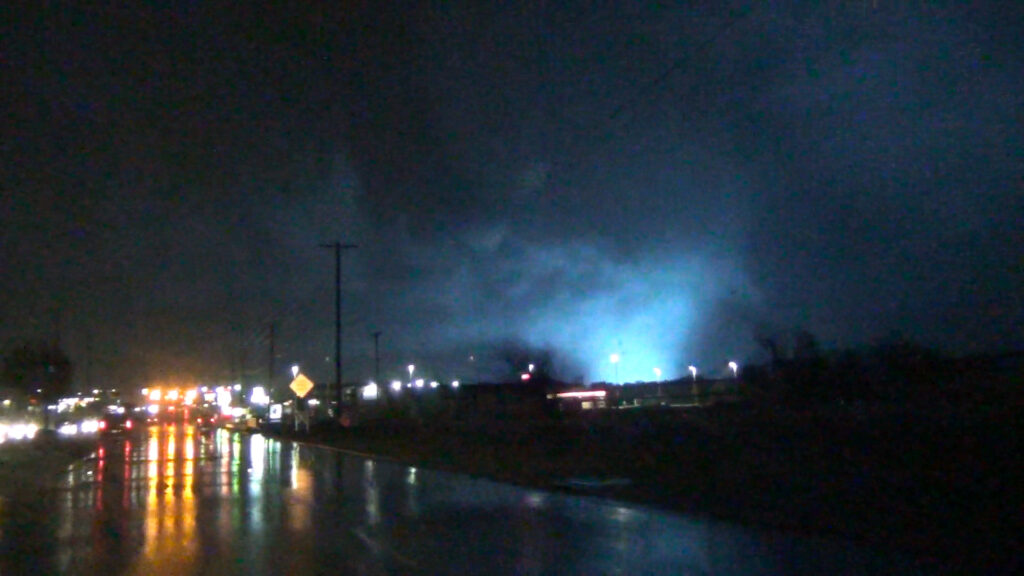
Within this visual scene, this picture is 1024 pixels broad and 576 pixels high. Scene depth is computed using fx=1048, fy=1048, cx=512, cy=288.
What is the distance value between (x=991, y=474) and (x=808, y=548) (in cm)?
532

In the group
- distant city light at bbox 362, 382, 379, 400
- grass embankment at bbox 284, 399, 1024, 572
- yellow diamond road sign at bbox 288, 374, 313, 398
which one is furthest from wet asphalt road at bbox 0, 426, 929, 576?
distant city light at bbox 362, 382, 379, 400

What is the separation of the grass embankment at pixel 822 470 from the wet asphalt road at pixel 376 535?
4.42 feet

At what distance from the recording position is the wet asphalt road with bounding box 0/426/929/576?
13.6 m

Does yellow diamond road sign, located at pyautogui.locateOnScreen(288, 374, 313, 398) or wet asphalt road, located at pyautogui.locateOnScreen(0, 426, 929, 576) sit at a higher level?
yellow diamond road sign, located at pyautogui.locateOnScreen(288, 374, 313, 398)

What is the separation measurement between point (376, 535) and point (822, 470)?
11.0m

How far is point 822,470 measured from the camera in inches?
901

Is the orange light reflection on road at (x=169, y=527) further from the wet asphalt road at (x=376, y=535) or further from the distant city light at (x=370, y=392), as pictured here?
the distant city light at (x=370, y=392)


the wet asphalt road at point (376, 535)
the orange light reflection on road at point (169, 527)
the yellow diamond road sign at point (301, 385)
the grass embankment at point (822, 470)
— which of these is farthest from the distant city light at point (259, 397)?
the wet asphalt road at point (376, 535)

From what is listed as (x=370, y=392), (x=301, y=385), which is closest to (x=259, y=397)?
(x=370, y=392)

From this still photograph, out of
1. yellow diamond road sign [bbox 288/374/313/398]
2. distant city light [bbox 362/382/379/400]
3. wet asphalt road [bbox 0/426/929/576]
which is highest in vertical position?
distant city light [bbox 362/382/379/400]

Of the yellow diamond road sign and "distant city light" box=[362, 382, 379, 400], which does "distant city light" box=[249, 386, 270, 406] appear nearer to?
"distant city light" box=[362, 382, 379, 400]

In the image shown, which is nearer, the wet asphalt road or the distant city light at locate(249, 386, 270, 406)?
the wet asphalt road

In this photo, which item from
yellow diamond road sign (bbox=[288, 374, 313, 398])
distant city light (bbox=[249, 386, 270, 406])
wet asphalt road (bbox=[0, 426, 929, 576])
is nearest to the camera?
wet asphalt road (bbox=[0, 426, 929, 576])

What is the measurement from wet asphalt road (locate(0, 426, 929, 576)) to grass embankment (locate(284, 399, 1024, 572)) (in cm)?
135
